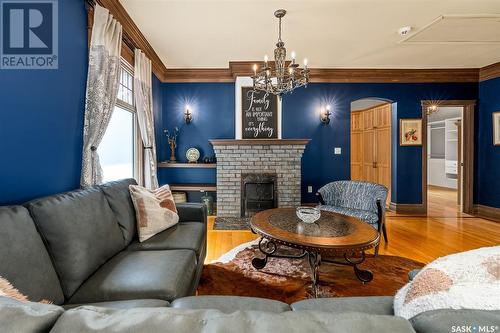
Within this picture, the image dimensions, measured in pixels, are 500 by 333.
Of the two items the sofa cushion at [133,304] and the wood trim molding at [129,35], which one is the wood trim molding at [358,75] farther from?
the sofa cushion at [133,304]

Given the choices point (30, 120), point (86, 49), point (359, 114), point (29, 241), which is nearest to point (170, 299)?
point (29, 241)

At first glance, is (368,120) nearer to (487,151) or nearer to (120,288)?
(487,151)

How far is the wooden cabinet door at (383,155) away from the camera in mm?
5340

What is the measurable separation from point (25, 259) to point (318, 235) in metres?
1.82

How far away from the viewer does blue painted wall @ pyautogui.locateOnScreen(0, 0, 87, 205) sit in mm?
1560

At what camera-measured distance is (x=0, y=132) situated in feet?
4.90

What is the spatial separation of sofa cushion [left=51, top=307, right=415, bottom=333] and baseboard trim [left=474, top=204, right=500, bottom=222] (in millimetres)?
5817

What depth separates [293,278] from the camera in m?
2.43

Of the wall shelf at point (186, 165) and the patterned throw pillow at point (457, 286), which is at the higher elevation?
the wall shelf at point (186, 165)

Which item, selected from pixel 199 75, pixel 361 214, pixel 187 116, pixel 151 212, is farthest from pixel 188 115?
pixel 361 214

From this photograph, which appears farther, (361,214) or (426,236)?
(426,236)

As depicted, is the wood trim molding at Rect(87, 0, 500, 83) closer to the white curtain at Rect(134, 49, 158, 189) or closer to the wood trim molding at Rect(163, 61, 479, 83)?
the wood trim molding at Rect(163, 61, 479, 83)

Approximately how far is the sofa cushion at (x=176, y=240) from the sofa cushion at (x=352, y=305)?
1104 mm

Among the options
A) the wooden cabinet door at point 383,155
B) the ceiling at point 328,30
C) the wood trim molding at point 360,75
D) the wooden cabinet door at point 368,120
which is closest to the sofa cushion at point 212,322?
the ceiling at point 328,30
